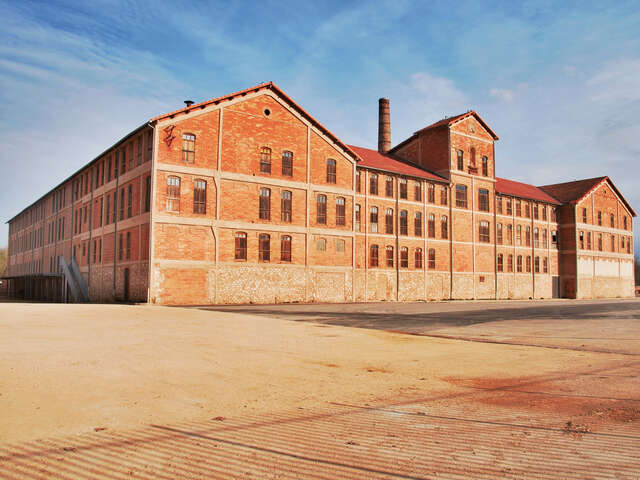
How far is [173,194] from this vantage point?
2777 cm

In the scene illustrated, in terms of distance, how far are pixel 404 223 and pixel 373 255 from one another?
438 centimetres

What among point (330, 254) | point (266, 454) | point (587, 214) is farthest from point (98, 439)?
point (587, 214)

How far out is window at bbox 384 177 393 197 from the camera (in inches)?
1529

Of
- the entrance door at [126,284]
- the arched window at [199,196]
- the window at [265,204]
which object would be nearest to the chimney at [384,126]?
the window at [265,204]

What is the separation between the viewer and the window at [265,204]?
101ft

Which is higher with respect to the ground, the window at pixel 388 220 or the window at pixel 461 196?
the window at pixel 461 196

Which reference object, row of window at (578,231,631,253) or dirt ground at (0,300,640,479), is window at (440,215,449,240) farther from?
dirt ground at (0,300,640,479)

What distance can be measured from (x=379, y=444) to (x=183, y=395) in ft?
9.18

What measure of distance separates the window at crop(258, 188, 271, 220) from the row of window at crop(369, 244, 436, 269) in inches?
373

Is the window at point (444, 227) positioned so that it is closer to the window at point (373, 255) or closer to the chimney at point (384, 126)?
the window at point (373, 255)

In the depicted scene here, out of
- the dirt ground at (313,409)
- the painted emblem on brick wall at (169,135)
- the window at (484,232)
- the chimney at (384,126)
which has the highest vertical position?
the chimney at (384,126)

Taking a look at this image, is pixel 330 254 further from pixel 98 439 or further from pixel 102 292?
pixel 98 439

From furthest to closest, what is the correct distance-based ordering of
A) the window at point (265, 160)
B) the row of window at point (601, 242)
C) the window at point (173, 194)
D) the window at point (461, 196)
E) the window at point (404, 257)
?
the row of window at point (601, 242) → the window at point (461, 196) → the window at point (404, 257) → the window at point (265, 160) → the window at point (173, 194)

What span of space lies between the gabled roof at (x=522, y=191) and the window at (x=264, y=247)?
25.3 metres
